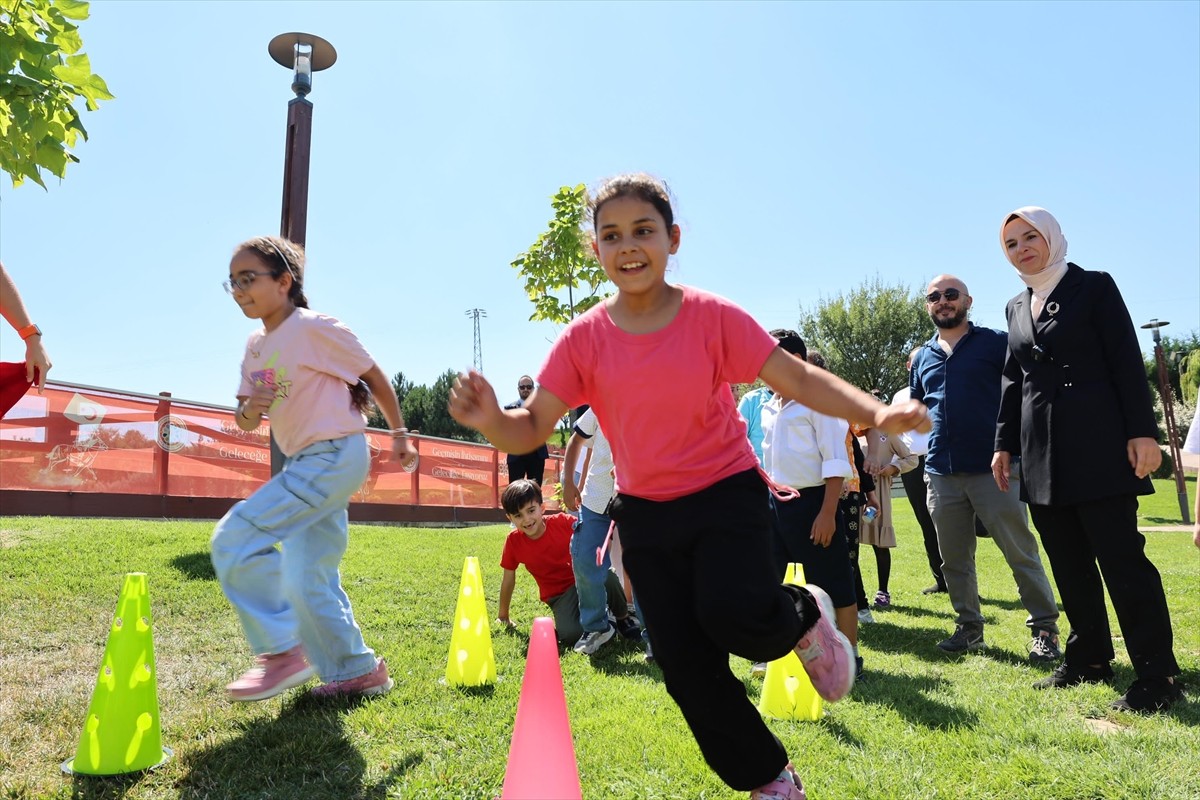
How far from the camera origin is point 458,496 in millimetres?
18469

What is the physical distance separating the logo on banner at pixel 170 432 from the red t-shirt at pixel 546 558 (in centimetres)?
Result: 795

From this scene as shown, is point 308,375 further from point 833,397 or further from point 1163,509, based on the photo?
point 1163,509

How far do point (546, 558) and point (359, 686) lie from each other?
2.26 m

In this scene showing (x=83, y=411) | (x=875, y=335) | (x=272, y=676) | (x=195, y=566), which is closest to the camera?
(x=272, y=676)

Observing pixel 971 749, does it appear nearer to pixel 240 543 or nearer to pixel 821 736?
pixel 821 736

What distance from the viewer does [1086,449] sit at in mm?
4020

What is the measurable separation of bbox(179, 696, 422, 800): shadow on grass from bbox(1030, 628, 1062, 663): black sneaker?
396cm

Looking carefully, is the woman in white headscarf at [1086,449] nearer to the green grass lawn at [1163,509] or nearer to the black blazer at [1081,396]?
the black blazer at [1081,396]

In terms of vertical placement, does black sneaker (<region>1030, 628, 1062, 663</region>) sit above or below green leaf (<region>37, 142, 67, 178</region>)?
below

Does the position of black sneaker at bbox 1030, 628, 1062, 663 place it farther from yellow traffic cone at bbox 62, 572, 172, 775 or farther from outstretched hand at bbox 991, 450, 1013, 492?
yellow traffic cone at bbox 62, 572, 172, 775

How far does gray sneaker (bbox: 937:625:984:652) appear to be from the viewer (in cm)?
548

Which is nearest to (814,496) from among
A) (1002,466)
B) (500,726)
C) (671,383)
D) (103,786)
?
(1002,466)

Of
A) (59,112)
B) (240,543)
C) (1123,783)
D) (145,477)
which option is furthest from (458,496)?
(1123,783)

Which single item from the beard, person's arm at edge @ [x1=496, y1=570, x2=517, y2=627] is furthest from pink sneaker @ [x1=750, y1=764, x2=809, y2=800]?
the beard
